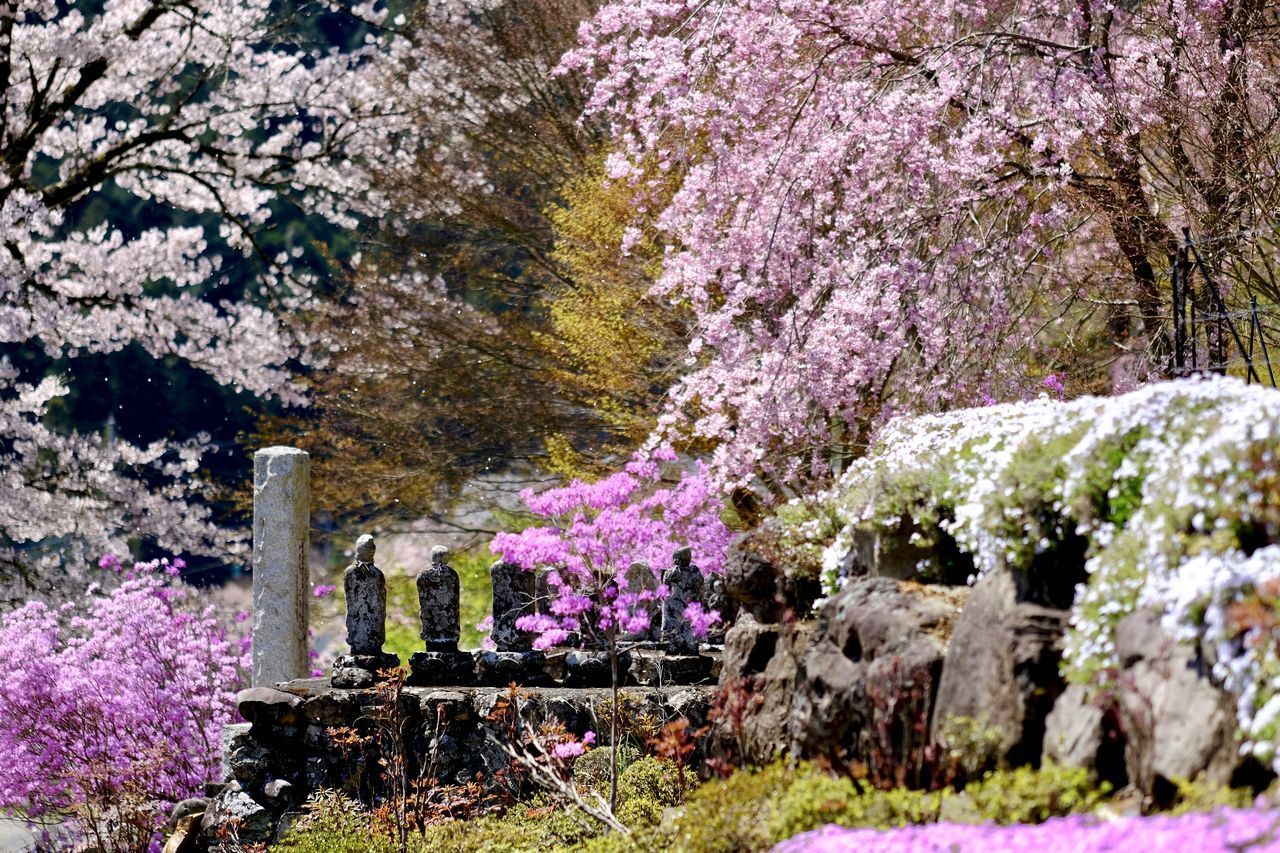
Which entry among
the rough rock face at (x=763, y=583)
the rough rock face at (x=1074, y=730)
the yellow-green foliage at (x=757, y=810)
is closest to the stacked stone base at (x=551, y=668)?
the yellow-green foliage at (x=757, y=810)

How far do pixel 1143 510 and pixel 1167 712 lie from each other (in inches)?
25.8

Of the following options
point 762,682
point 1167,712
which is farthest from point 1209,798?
point 762,682

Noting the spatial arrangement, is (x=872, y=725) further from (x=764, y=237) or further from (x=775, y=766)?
(x=764, y=237)

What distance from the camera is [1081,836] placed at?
11.6 ft

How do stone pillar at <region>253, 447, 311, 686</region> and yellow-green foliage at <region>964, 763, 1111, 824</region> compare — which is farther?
stone pillar at <region>253, 447, 311, 686</region>

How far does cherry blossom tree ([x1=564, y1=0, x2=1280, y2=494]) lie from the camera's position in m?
8.27

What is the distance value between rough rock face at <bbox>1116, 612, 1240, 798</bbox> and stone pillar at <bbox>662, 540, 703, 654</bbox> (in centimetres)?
550

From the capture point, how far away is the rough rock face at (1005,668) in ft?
14.4

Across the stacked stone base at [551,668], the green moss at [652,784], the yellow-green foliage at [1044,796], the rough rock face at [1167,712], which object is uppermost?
the rough rock face at [1167,712]

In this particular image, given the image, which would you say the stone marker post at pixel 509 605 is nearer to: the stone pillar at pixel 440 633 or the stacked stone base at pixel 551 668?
the stacked stone base at pixel 551 668

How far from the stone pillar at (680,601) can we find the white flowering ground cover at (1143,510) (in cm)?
385

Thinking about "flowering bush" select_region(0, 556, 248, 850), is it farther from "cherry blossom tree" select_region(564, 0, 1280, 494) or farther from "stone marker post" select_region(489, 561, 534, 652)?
"cherry blossom tree" select_region(564, 0, 1280, 494)

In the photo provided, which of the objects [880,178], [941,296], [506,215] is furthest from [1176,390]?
[506,215]

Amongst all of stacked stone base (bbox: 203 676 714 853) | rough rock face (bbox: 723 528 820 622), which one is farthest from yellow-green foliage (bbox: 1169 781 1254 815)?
stacked stone base (bbox: 203 676 714 853)
